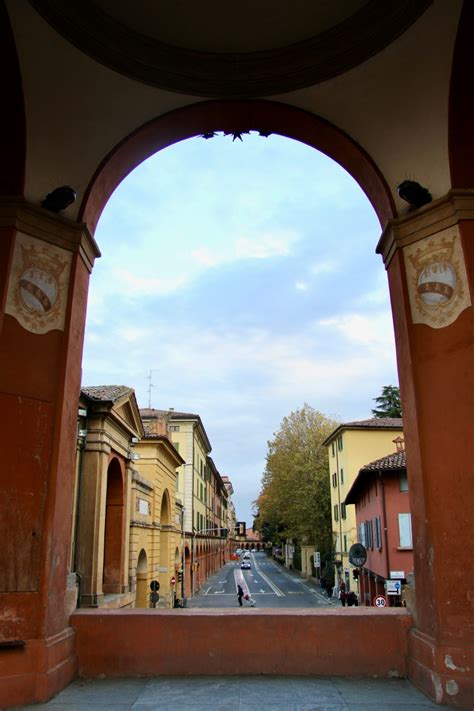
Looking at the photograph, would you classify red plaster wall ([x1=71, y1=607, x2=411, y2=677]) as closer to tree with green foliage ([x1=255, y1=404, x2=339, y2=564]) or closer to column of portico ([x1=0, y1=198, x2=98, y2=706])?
column of portico ([x1=0, y1=198, x2=98, y2=706])

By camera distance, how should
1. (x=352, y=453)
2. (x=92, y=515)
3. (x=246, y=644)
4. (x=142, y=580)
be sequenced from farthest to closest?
(x=352, y=453)
(x=142, y=580)
(x=92, y=515)
(x=246, y=644)

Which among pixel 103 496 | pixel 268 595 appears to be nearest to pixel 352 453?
pixel 268 595

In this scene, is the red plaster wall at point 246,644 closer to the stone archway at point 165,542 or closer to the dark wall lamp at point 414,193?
the dark wall lamp at point 414,193

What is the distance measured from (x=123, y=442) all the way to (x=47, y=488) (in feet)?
54.0

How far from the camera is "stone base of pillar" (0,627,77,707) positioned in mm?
4030

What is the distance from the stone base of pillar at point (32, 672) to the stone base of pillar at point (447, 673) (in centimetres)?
277

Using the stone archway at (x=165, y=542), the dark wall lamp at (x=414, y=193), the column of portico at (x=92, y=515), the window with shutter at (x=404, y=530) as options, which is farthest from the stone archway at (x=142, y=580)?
the dark wall lamp at (x=414, y=193)

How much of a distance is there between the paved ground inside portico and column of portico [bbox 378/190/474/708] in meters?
0.31

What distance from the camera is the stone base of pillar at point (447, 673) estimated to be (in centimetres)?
396

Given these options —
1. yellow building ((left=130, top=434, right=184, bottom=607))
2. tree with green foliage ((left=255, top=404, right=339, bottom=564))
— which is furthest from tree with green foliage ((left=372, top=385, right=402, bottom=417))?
yellow building ((left=130, top=434, right=184, bottom=607))

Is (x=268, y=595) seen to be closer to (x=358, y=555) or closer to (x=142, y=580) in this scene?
(x=142, y=580)

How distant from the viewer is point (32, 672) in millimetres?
4145

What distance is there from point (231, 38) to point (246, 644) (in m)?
5.51

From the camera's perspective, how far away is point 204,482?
60031mm
